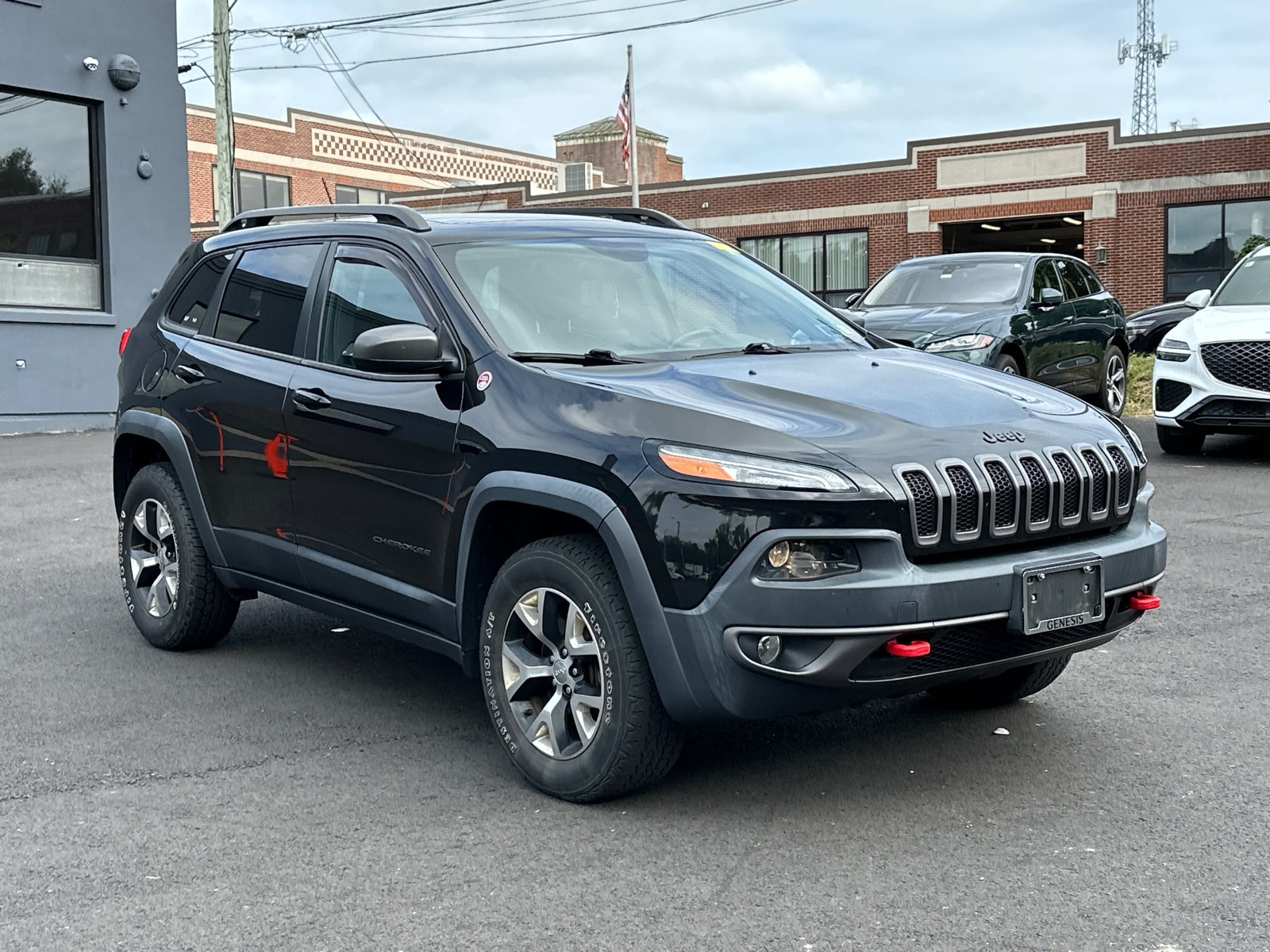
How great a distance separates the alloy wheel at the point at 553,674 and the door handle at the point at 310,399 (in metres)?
1.25

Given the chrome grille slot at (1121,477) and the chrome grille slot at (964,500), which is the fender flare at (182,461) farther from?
the chrome grille slot at (1121,477)

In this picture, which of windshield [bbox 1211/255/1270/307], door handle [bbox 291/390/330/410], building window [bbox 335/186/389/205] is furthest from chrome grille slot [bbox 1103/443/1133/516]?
building window [bbox 335/186/389/205]

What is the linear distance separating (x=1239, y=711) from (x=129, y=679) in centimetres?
422

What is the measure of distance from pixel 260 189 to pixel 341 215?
42859 mm

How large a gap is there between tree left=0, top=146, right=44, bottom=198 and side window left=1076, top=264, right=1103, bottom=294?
1209 cm

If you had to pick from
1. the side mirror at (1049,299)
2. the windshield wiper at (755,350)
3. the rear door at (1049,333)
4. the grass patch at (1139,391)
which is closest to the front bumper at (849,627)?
the windshield wiper at (755,350)

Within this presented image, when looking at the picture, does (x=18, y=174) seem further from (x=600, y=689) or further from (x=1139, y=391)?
(x=600, y=689)

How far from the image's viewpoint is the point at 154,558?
246 inches

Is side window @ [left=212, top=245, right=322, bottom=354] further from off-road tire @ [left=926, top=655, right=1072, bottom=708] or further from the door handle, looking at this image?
off-road tire @ [left=926, top=655, right=1072, bottom=708]

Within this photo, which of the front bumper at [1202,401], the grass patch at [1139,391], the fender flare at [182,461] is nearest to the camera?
the fender flare at [182,461]

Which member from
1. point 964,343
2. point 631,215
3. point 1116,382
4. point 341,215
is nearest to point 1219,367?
point 964,343

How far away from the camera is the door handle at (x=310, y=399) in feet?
16.7

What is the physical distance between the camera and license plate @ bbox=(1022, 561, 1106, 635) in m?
3.93

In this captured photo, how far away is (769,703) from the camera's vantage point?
388 centimetres
